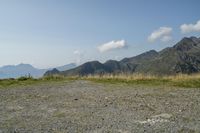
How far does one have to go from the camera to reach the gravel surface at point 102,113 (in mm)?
9656

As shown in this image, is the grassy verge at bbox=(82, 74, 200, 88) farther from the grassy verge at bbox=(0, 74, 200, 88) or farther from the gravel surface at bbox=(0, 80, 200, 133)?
the gravel surface at bbox=(0, 80, 200, 133)

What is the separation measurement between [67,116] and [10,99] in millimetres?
6198

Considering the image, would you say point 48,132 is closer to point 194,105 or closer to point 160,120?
point 160,120

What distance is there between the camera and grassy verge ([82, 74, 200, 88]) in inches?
922

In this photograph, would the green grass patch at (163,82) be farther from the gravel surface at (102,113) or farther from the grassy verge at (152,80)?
the gravel surface at (102,113)

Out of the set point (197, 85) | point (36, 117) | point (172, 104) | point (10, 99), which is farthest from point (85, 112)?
point (197, 85)

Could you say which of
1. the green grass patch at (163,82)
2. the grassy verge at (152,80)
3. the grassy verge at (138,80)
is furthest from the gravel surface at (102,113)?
the grassy verge at (138,80)

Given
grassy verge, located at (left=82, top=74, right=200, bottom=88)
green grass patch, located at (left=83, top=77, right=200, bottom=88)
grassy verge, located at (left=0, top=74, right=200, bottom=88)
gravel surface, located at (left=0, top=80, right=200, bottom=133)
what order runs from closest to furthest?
gravel surface, located at (left=0, top=80, right=200, bottom=133) → green grass patch, located at (left=83, top=77, right=200, bottom=88) → grassy verge, located at (left=82, top=74, right=200, bottom=88) → grassy verge, located at (left=0, top=74, right=200, bottom=88)

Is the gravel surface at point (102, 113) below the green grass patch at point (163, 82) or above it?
below

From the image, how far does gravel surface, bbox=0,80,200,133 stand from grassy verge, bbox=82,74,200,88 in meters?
6.66

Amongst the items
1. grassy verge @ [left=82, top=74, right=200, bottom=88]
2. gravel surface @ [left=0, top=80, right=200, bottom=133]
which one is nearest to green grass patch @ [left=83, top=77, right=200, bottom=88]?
grassy verge @ [left=82, top=74, right=200, bottom=88]

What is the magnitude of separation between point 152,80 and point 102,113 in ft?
48.1

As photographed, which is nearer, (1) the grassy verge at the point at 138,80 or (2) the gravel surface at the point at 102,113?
(2) the gravel surface at the point at 102,113

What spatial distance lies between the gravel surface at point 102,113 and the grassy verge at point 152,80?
6.66 meters
